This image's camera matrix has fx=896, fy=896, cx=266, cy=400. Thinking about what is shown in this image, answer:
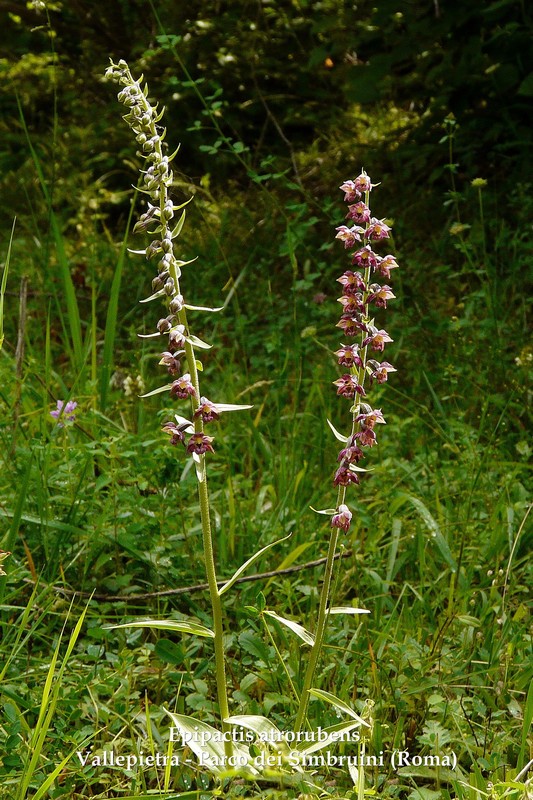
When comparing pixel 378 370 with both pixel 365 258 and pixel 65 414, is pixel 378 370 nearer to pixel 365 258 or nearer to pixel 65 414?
pixel 365 258

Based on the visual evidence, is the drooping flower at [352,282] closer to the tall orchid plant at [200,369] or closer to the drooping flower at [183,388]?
the tall orchid plant at [200,369]

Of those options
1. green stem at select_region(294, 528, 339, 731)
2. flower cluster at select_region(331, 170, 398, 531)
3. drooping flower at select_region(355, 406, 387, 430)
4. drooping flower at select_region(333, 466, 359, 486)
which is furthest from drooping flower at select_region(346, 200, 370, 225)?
green stem at select_region(294, 528, 339, 731)

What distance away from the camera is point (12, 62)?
662 cm

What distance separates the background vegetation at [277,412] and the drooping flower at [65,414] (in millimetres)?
74

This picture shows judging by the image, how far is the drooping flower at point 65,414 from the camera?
2.82m

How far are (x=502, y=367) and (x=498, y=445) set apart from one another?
1.20ft

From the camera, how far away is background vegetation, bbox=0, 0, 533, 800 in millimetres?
2193

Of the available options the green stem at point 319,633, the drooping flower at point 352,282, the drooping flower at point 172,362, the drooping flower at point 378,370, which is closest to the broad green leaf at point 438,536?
the green stem at point 319,633

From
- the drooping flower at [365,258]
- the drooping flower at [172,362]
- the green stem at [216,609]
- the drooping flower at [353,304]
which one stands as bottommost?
the green stem at [216,609]

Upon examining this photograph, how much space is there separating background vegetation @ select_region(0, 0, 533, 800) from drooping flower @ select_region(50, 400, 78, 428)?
7 cm

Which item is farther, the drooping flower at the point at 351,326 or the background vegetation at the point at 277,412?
the background vegetation at the point at 277,412

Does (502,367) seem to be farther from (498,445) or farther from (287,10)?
(287,10)

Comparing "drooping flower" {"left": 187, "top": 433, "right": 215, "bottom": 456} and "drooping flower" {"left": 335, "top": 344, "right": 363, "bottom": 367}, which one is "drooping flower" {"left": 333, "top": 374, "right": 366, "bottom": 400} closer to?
"drooping flower" {"left": 335, "top": 344, "right": 363, "bottom": 367}

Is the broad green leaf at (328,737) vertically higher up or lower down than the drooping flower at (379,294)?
lower down
